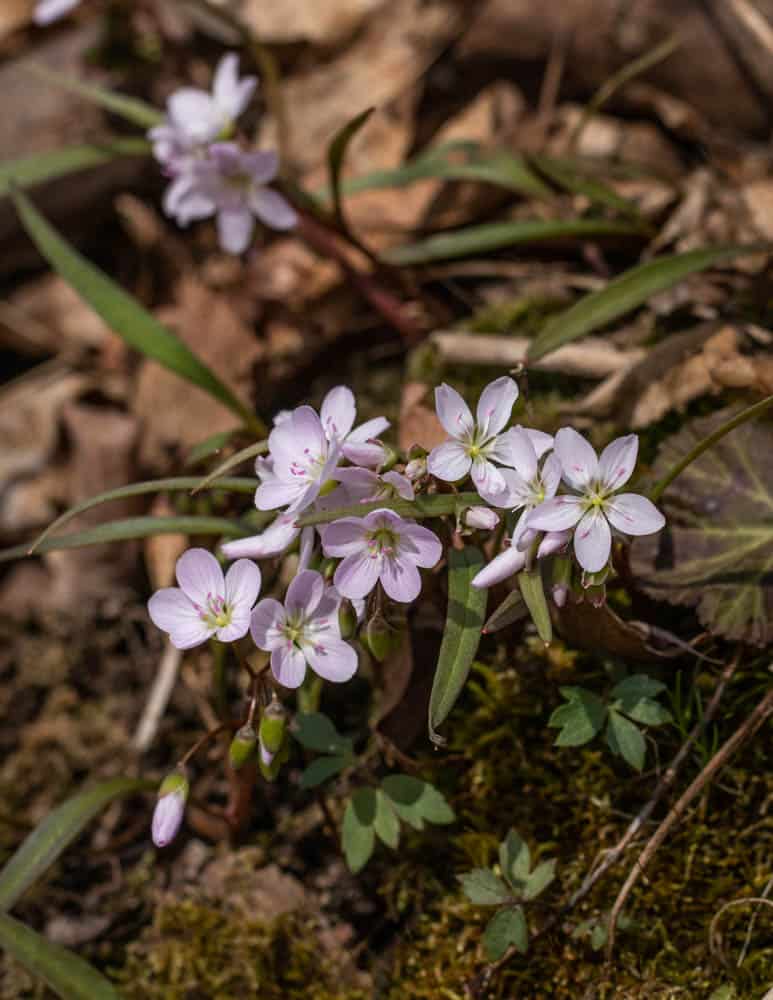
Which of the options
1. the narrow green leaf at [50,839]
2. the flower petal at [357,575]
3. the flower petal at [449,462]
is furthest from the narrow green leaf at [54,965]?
the flower petal at [449,462]

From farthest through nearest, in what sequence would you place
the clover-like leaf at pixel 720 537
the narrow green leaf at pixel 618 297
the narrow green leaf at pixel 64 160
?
the narrow green leaf at pixel 64 160, the narrow green leaf at pixel 618 297, the clover-like leaf at pixel 720 537

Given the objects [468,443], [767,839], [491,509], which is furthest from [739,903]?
[468,443]

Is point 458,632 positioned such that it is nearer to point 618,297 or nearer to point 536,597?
point 536,597

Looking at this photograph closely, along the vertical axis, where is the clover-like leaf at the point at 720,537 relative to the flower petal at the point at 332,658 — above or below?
below

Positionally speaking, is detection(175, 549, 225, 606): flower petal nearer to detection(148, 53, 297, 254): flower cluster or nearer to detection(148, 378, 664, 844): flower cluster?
detection(148, 378, 664, 844): flower cluster

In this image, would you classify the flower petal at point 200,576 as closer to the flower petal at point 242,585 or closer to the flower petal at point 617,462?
the flower petal at point 242,585

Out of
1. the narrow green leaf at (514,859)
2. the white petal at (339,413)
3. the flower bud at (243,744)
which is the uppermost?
the white petal at (339,413)
